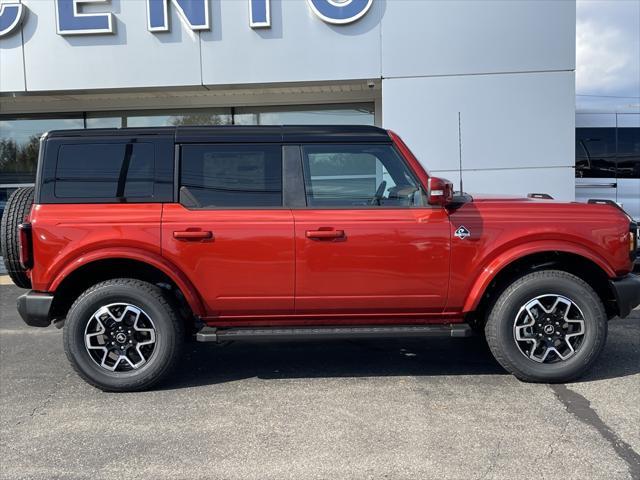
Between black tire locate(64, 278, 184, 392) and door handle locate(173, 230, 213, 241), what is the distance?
46 cm

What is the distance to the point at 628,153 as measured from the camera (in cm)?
835

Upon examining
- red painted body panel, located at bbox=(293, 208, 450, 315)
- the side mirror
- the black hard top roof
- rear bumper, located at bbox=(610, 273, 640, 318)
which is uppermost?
the black hard top roof

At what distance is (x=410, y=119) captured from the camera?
8.57 m

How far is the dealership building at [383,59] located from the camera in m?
8.33

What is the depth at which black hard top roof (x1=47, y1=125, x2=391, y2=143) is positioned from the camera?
4.39 metres

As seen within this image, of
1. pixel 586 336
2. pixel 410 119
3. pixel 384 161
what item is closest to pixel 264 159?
pixel 384 161

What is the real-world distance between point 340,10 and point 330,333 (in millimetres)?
5755

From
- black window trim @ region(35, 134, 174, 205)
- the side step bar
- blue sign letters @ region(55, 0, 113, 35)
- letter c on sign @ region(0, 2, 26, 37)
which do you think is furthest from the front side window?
letter c on sign @ region(0, 2, 26, 37)

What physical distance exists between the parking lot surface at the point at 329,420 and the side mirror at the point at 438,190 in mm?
1428

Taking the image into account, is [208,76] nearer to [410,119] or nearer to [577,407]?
[410,119]

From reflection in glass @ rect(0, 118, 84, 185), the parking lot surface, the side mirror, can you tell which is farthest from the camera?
reflection in glass @ rect(0, 118, 84, 185)

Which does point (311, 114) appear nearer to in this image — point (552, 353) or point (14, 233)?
point (14, 233)

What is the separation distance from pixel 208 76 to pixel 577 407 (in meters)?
6.90

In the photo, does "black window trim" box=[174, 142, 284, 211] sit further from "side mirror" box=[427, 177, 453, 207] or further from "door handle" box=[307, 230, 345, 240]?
"side mirror" box=[427, 177, 453, 207]
